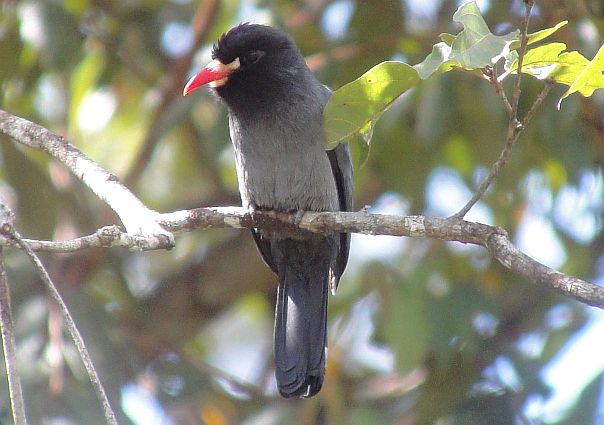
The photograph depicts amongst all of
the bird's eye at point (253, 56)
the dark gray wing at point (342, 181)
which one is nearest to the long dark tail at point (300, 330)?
the dark gray wing at point (342, 181)

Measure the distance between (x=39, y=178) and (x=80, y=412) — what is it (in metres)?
1.49

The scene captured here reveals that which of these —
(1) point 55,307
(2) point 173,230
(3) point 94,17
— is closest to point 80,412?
(1) point 55,307

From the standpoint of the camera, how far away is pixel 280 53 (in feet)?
15.0

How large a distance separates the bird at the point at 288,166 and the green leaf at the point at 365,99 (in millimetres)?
912

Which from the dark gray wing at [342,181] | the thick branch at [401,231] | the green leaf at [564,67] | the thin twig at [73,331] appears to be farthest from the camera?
the dark gray wing at [342,181]

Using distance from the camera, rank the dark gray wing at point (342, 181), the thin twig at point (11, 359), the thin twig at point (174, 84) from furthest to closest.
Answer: the thin twig at point (174, 84)
the dark gray wing at point (342, 181)
the thin twig at point (11, 359)

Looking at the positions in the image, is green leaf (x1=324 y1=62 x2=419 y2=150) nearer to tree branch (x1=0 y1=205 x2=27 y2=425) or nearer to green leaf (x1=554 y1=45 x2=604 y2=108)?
green leaf (x1=554 y1=45 x2=604 y2=108)

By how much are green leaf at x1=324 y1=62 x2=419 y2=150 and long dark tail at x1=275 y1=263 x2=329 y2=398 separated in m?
1.31

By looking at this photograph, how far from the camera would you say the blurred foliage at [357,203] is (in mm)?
4828

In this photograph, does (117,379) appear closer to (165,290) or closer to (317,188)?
(317,188)

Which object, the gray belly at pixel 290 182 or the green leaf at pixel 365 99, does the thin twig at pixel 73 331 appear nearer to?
the green leaf at pixel 365 99

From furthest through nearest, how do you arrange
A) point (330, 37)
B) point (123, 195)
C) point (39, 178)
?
1. point (330, 37)
2. point (39, 178)
3. point (123, 195)

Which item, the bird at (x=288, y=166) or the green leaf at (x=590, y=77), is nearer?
the green leaf at (x=590, y=77)

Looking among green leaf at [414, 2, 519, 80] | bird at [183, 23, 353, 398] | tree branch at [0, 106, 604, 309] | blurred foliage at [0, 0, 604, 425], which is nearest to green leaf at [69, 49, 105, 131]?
blurred foliage at [0, 0, 604, 425]
